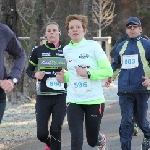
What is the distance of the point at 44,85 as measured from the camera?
6.97 meters

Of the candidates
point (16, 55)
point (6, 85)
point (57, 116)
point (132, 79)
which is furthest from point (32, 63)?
point (6, 85)

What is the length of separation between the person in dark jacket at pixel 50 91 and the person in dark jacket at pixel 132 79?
73cm

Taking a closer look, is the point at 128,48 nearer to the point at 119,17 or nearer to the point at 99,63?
the point at 99,63

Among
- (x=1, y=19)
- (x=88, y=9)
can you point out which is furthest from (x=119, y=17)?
(x=1, y=19)

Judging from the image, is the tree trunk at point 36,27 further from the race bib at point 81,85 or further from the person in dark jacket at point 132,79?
the race bib at point 81,85

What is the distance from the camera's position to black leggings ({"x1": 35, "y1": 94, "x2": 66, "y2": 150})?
6824 millimetres

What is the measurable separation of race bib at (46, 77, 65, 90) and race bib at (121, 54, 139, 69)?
0.90m

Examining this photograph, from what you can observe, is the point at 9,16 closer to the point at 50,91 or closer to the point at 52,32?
the point at 52,32

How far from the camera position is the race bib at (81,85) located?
5.95m

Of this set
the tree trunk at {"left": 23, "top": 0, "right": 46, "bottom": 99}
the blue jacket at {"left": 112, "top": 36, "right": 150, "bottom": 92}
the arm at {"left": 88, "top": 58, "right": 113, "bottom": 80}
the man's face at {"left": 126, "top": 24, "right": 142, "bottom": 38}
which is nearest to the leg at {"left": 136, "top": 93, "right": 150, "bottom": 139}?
the blue jacket at {"left": 112, "top": 36, "right": 150, "bottom": 92}

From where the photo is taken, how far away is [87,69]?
19.6 ft

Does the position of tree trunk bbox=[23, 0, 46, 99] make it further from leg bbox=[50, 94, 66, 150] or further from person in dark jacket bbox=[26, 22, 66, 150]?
leg bbox=[50, 94, 66, 150]

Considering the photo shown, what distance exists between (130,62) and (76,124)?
130cm

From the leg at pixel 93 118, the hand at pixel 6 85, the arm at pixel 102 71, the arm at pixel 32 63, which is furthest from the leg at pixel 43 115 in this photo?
the hand at pixel 6 85
